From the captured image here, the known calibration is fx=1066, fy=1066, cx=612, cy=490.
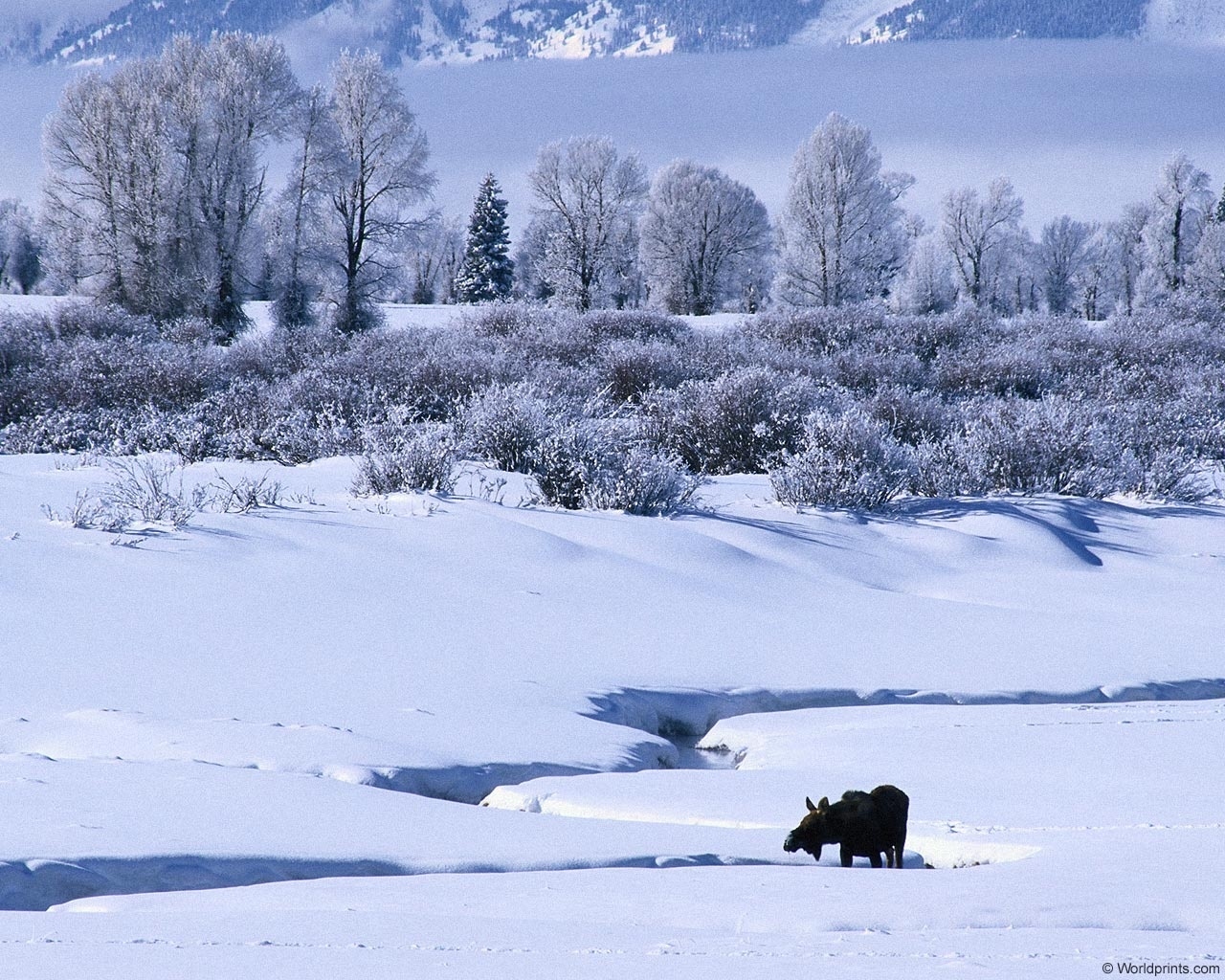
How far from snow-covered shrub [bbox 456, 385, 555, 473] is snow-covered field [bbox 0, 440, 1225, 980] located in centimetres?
167

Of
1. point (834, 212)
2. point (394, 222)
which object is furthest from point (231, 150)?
point (834, 212)

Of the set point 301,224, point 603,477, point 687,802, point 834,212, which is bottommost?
point 687,802

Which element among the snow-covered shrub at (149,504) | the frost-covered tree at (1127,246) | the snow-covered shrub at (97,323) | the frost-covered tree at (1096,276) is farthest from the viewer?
the frost-covered tree at (1096,276)

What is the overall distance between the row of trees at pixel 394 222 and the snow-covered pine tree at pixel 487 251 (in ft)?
0.32

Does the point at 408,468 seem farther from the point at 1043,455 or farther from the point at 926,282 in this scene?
the point at 926,282

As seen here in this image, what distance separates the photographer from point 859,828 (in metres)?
3.38

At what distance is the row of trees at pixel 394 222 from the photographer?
26.8 m

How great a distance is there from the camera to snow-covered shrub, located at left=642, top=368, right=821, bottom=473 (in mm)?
12172

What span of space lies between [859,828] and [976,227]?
60.1 metres

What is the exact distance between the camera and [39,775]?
356 cm

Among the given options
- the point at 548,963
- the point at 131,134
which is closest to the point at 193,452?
the point at 548,963

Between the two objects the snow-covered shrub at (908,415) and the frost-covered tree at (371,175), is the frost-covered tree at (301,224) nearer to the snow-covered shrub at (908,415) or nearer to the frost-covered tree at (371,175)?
the frost-covered tree at (371,175)

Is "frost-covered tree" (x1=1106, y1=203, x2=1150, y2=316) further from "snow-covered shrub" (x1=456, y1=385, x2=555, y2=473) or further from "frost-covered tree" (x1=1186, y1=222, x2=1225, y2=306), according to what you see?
"snow-covered shrub" (x1=456, y1=385, x2=555, y2=473)


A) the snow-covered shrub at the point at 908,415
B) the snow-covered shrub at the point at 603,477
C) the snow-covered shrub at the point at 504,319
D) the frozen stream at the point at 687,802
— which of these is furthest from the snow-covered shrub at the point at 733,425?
the snow-covered shrub at the point at 504,319
